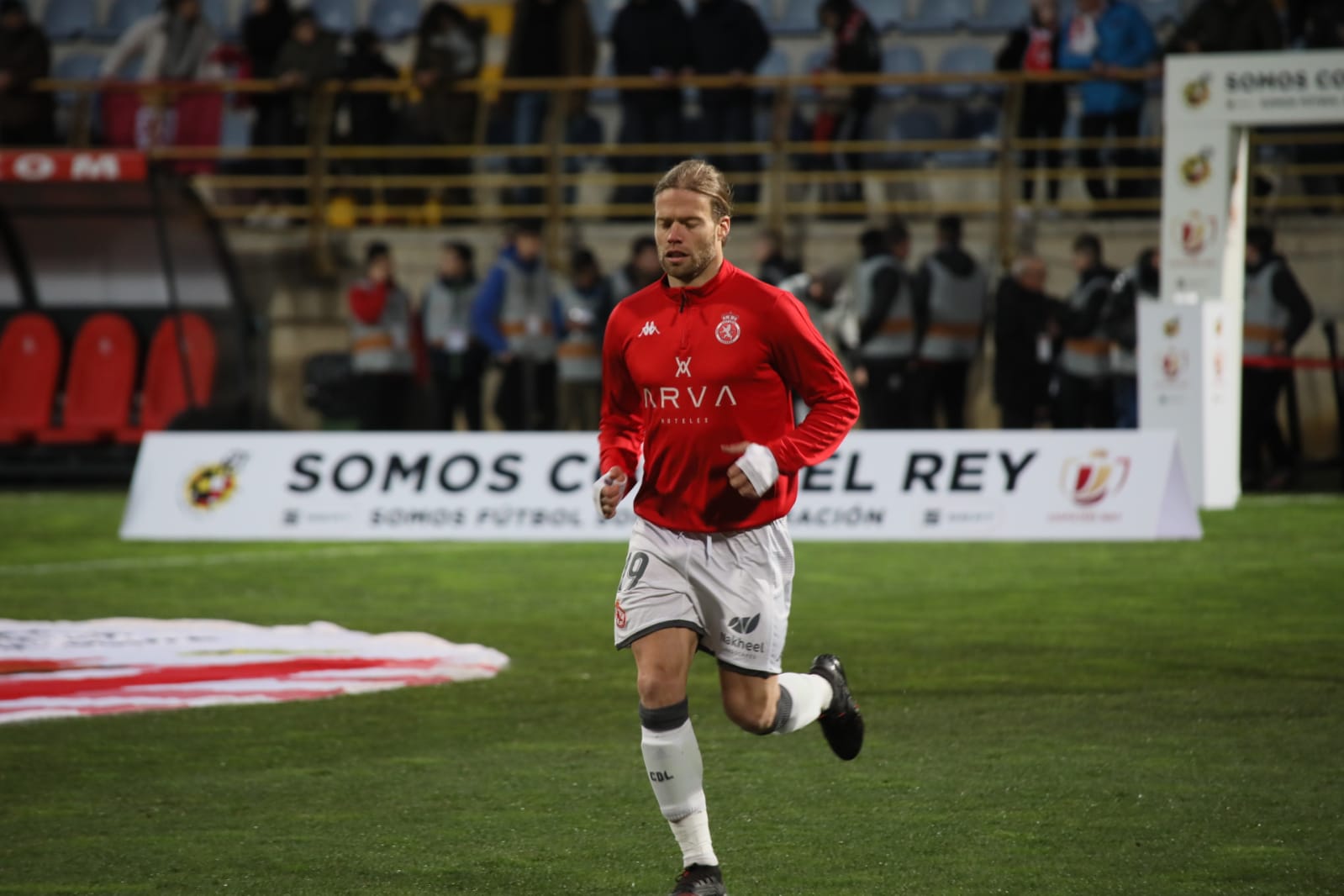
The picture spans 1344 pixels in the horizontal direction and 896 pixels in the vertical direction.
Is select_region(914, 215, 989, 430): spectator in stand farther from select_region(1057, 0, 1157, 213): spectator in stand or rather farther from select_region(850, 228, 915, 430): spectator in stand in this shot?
select_region(1057, 0, 1157, 213): spectator in stand

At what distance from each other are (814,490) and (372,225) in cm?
937

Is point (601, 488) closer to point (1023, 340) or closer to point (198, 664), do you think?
point (198, 664)

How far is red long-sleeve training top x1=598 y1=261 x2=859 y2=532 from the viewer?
5078mm

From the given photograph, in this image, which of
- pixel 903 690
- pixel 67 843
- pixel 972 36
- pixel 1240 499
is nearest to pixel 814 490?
pixel 1240 499

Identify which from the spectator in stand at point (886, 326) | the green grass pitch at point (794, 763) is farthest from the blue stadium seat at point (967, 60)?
the green grass pitch at point (794, 763)

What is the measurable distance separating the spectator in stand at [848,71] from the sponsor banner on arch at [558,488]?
7.02 metres

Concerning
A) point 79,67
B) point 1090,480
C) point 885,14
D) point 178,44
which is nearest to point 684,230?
point 1090,480

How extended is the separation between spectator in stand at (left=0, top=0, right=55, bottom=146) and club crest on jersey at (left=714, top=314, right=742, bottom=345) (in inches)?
696

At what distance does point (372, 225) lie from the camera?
21.7m

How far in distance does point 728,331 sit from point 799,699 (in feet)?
3.59

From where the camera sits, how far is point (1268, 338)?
16969mm

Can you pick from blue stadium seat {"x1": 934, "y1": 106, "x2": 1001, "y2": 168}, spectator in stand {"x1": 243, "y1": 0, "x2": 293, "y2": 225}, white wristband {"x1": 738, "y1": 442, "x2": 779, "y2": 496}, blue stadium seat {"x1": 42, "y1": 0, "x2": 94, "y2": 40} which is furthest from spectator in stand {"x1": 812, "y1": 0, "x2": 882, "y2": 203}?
white wristband {"x1": 738, "y1": 442, "x2": 779, "y2": 496}

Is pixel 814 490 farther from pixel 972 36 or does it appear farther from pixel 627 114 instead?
pixel 972 36

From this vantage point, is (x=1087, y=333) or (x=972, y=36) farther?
(x=972, y=36)
